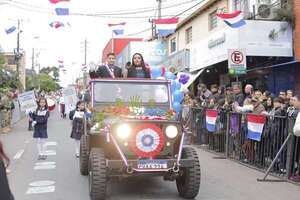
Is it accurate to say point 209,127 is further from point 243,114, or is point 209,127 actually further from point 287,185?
point 287,185

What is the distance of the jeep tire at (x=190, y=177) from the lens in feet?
26.3

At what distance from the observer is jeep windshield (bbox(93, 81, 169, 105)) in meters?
9.36

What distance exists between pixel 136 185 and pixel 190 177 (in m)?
1.59

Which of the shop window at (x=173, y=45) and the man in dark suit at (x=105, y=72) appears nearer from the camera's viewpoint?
the man in dark suit at (x=105, y=72)

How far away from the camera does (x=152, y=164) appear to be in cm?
775

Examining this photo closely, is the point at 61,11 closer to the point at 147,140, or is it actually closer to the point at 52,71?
the point at 147,140

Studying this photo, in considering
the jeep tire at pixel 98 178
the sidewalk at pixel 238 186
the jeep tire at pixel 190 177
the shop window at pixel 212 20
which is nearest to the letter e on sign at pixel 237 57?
the sidewalk at pixel 238 186

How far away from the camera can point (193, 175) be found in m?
8.00

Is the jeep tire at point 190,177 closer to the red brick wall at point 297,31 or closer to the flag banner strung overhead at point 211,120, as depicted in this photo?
the flag banner strung overhead at point 211,120

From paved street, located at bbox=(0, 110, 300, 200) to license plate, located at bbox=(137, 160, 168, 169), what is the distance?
72 centimetres

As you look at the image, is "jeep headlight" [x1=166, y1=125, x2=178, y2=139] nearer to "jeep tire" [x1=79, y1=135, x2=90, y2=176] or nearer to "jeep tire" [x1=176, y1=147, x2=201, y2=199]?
"jeep tire" [x1=176, y1=147, x2=201, y2=199]

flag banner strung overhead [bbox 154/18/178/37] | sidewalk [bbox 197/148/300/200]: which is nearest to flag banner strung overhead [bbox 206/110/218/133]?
sidewalk [bbox 197/148/300/200]

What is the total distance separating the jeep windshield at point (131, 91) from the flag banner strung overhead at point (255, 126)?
8.14 feet

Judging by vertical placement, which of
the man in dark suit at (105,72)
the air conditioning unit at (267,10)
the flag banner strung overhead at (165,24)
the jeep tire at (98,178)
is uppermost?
the flag banner strung overhead at (165,24)
